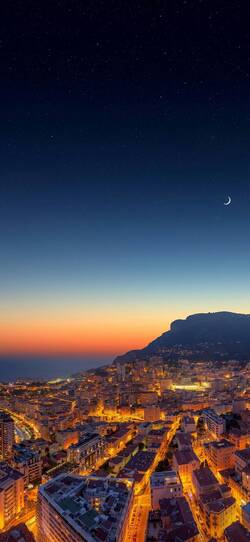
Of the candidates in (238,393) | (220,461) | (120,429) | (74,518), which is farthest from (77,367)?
(74,518)

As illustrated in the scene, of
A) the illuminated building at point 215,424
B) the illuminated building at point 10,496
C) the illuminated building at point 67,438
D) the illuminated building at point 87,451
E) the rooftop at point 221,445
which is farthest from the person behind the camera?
the illuminated building at point 67,438

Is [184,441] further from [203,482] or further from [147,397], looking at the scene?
[147,397]

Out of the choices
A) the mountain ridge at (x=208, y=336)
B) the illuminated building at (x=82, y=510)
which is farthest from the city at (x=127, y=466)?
the mountain ridge at (x=208, y=336)

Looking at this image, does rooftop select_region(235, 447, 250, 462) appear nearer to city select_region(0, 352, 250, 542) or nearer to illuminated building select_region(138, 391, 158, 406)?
city select_region(0, 352, 250, 542)

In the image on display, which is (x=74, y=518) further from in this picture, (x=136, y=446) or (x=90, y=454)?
(x=136, y=446)

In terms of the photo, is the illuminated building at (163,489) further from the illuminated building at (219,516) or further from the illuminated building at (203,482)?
the illuminated building at (219,516)

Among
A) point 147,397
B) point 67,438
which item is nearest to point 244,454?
point 67,438

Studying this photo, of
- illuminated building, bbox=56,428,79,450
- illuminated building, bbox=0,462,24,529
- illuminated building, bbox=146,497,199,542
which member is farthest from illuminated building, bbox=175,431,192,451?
illuminated building, bbox=0,462,24,529
